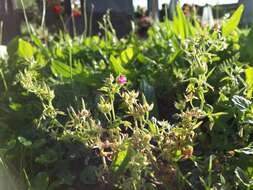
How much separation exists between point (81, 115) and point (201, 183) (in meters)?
0.26

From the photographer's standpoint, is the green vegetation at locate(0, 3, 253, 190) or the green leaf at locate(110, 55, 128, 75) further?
the green leaf at locate(110, 55, 128, 75)

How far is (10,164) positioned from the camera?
1.12 meters

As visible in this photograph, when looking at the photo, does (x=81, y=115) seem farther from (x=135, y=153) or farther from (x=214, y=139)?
(x=214, y=139)

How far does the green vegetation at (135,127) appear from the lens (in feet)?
3.11

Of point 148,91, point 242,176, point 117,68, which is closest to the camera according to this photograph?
point 242,176

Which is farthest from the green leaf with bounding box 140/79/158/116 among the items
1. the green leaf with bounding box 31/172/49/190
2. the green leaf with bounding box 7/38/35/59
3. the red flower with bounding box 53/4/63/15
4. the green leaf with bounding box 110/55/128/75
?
the red flower with bounding box 53/4/63/15

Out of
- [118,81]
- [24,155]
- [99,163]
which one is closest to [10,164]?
[24,155]

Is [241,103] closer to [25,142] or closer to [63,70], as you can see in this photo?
[25,142]

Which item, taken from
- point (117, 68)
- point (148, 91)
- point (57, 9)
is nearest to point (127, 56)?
point (117, 68)

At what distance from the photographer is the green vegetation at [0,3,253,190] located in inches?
37.4

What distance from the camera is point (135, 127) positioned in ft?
3.11

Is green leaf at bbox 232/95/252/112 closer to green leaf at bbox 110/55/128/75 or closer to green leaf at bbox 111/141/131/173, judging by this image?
green leaf at bbox 111/141/131/173

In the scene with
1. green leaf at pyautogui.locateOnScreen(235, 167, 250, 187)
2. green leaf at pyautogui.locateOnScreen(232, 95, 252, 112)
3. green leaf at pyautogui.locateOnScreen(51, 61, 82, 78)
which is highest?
green leaf at pyautogui.locateOnScreen(232, 95, 252, 112)

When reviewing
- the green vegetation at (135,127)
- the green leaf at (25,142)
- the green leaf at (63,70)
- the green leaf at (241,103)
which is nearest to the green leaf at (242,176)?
the green vegetation at (135,127)
